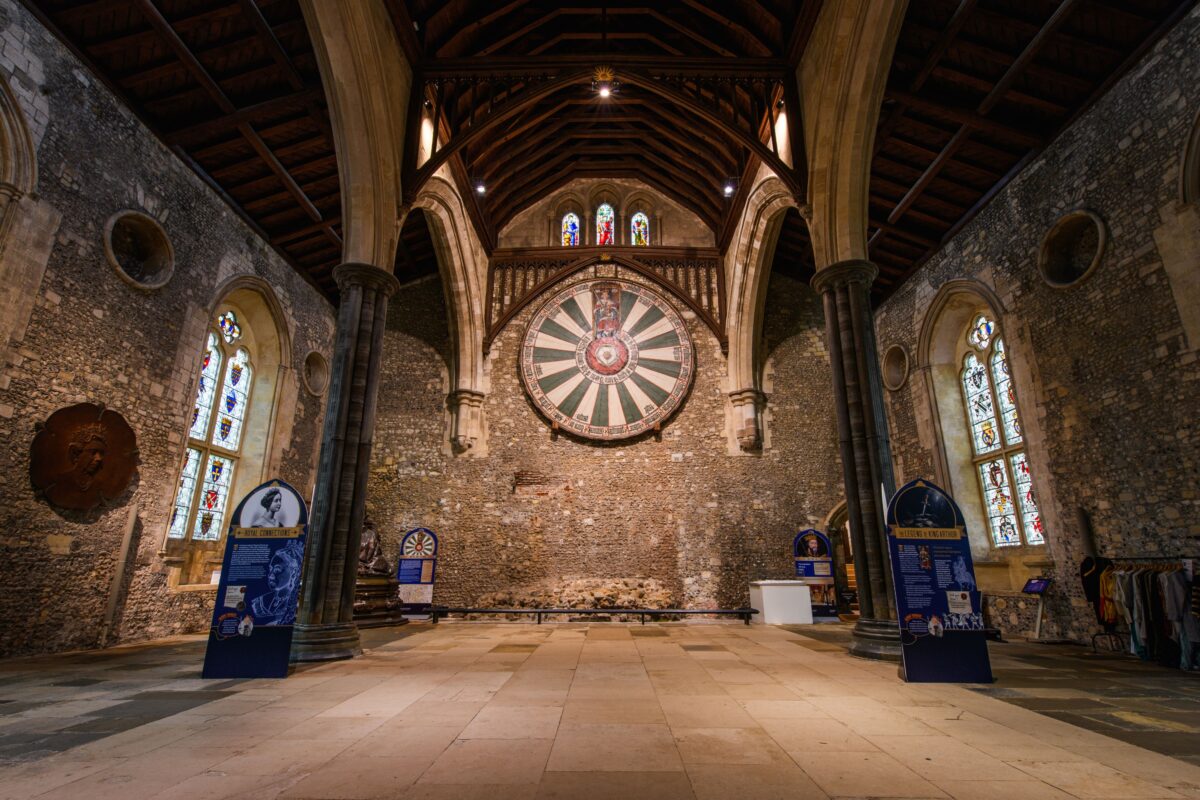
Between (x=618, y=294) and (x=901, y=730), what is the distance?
918 cm

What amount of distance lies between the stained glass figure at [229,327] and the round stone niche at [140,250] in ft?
4.91

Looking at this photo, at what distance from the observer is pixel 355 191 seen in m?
6.16

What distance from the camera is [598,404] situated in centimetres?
1038

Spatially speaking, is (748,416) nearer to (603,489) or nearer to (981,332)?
(603,489)

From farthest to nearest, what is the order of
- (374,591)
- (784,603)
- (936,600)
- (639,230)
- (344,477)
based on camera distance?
(639,230), (784,603), (374,591), (344,477), (936,600)

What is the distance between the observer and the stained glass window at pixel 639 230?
453 inches

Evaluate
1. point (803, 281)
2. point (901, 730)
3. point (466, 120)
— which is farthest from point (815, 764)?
point (803, 281)

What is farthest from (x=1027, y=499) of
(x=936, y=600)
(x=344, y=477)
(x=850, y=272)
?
(x=344, y=477)

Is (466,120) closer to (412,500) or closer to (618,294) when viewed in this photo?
(618,294)

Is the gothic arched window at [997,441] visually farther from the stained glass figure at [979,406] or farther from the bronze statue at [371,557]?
the bronze statue at [371,557]

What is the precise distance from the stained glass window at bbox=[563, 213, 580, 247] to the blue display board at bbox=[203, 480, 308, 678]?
27.7 feet

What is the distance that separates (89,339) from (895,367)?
11061 mm

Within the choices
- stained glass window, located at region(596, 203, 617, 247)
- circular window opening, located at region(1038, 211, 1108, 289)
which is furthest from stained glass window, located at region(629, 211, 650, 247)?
circular window opening, located at region(1038, 211, 1108, 289)

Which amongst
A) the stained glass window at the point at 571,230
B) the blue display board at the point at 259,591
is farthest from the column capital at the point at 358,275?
the stained glass window at the point at 571,230
